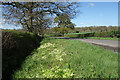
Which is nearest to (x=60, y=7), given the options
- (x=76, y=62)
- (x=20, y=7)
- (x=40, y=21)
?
(x=40, y=21)

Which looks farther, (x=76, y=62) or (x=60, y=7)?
(x=60, y=7)

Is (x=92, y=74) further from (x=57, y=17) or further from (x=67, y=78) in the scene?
(x=57, y=17)

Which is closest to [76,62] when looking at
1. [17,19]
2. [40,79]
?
[40,79]

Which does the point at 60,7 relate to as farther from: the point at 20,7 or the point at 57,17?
the point at 20,7

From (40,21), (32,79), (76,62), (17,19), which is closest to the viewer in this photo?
(32,79)

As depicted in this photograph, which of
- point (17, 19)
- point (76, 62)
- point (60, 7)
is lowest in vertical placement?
point (76, 62)

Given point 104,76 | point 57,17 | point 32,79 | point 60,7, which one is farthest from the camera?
point 57,17

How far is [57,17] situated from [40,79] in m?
15.7

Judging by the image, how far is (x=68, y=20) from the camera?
17.6m

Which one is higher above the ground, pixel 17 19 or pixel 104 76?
pixel 17 19

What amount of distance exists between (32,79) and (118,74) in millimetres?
2519

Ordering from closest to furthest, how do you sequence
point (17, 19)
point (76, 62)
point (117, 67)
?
point (117, 67) → point (76, 62) → point (17, 19)

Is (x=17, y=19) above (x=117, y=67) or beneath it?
above

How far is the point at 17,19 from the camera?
11602mm
